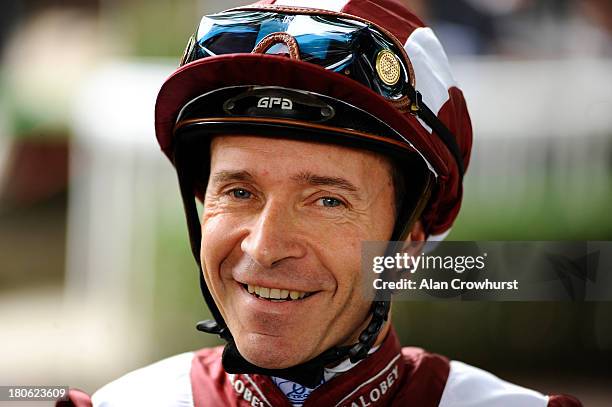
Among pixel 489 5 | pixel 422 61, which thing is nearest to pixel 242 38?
pixel 422 61

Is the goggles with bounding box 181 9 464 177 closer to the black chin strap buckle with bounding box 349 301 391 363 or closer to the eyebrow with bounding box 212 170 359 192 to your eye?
the eyebrow with bounding box 212 170 359 192

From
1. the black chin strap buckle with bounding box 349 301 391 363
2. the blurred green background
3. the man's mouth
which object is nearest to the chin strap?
the black chin strap buckle with bounding box 349 301 391 363

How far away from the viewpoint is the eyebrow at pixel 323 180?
1591 mm

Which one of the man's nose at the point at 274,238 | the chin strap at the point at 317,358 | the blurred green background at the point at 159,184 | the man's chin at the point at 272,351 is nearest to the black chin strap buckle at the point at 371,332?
the chin strap at the point at 317,358

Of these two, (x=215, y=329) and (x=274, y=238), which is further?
(x=215, y=329)

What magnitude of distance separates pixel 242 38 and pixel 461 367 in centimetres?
85

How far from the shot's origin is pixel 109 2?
4.82 meters

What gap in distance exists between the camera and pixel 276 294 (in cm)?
162

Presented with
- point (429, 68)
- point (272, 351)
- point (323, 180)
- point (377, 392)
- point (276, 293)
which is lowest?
point (377, 392)

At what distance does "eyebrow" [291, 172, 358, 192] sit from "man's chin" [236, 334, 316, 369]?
0.29 m

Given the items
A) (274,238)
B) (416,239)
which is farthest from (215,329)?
(416,239)

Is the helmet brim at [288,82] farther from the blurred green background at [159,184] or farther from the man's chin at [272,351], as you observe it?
the blurred green background at [159,184]

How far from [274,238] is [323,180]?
0.47 feet

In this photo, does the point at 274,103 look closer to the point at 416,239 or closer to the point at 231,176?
the point at 231,176
